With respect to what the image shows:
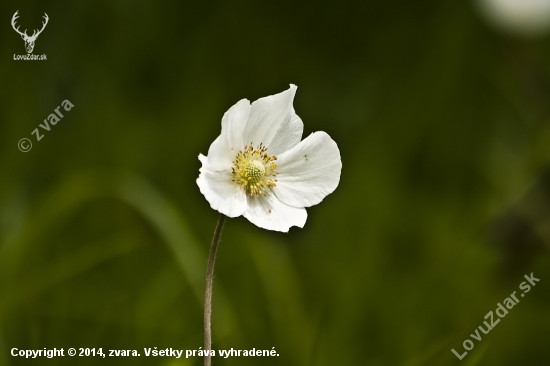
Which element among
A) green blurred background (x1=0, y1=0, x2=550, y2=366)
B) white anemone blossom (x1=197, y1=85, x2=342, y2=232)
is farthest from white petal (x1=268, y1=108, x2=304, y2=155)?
green blurred background (x1=0, y1=0, x2=550, y2=366)

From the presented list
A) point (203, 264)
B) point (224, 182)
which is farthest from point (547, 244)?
point (224, 182)

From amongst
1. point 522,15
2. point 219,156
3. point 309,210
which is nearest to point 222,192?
point 219,156

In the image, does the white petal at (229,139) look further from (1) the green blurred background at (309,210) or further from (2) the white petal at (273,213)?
(1) the green blurred background at (309,210)

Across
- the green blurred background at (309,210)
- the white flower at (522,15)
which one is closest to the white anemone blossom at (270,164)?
the green blurred background at (309,210)

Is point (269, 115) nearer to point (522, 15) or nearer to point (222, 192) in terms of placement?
point (222, 192)

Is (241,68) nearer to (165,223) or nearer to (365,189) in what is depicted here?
(365,189)
